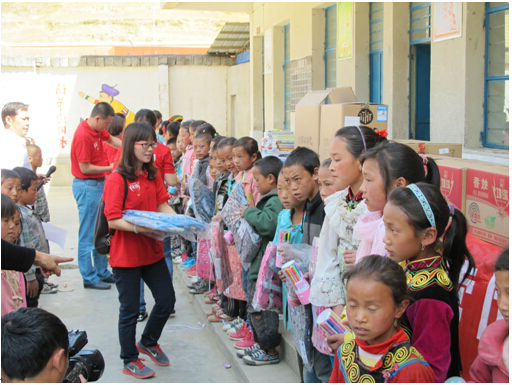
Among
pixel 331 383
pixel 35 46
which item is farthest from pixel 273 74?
pixel 35 46

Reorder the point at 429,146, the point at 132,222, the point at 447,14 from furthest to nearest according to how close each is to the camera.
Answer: the point at 447,14, the point at 429,146, the point at 132,222

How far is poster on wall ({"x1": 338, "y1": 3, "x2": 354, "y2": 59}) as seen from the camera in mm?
6918

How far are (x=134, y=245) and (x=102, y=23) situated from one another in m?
35.5

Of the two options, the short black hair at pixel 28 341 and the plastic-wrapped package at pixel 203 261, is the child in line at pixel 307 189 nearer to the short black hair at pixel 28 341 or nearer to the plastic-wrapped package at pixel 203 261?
the short black hair at pixel 28 341

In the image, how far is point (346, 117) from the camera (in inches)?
154

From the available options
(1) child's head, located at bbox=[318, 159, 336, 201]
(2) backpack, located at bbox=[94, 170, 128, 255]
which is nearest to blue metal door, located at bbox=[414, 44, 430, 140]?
(1) child's head, located at bbox=[318, 159, 336, 201]

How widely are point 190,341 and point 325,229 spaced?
2.42 m

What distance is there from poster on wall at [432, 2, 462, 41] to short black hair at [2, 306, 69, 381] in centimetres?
443

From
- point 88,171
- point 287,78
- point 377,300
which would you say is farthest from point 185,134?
point 377,300

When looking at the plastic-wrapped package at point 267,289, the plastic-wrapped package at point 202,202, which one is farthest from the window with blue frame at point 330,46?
the plastic-wrapped package at point 267,289

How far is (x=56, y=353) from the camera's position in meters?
A: 1.63

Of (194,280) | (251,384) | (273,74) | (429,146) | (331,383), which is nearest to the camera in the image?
(331,383)

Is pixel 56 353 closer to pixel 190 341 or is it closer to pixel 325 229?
pixel 325 229

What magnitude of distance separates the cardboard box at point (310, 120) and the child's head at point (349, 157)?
1.75m
